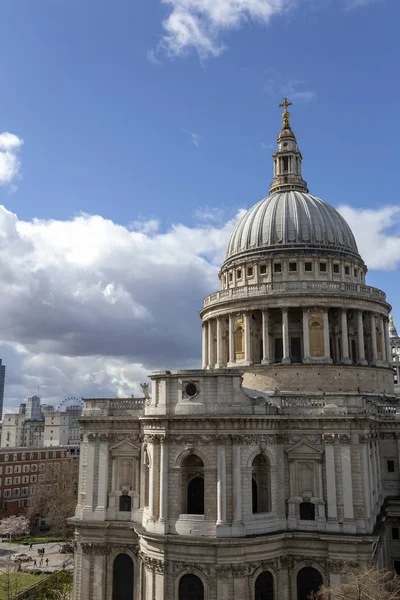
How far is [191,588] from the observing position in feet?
128

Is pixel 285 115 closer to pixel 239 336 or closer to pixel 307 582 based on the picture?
pixel 239 336

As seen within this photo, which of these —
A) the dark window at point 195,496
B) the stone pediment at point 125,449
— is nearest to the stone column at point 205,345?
the stone pediment at point 125,449

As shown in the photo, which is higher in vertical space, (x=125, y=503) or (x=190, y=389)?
(x=190, y=389)

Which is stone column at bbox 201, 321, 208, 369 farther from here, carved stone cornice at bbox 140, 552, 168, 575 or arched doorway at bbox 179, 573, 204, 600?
arched doorway at bbox 179, 573, 204, 600

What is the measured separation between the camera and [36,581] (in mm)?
56312

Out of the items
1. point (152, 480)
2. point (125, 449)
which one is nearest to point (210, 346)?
point (125, 449)

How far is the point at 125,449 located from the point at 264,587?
1479 centimetres

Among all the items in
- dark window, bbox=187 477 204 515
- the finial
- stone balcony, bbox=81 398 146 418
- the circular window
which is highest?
the finial

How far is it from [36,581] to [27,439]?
92.9 m

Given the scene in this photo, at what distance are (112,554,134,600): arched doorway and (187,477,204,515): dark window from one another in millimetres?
8171

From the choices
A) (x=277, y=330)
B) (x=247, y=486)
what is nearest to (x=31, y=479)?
(x=277, y=330)

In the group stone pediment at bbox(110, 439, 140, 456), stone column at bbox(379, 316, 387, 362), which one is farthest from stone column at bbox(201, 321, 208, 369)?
stone column at bbox(379, 316, 387, 362)

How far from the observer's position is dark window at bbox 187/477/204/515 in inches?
1603

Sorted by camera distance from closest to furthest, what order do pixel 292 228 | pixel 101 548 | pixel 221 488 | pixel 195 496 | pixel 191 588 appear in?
pixel 191 588
pixel 221 488
pixel 195 496
pixel 101 548
pixel 292 228
